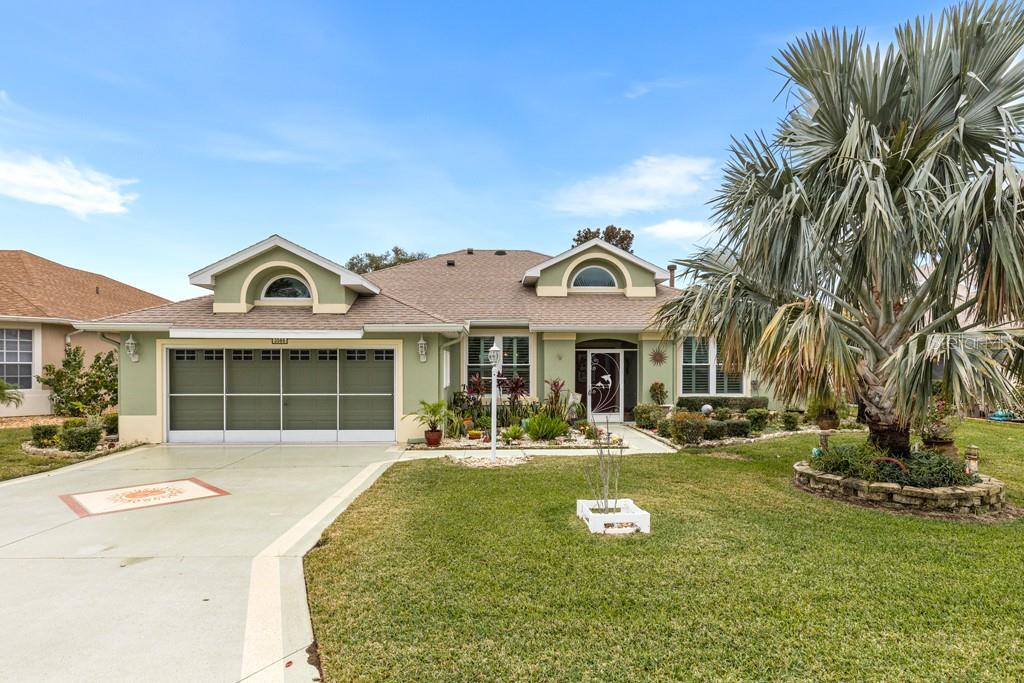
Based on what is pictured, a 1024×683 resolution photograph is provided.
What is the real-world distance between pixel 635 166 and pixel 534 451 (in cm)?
1417

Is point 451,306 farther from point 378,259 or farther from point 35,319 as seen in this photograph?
point 378,259

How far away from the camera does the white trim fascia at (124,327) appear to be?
11.2 metres

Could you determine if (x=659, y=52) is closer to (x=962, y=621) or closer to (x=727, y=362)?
(x=727, y=362)

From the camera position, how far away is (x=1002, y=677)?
302cm

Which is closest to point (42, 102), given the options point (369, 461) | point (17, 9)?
point (17, 9)

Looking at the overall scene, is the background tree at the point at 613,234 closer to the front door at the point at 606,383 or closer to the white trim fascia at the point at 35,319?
the front door at the point at 606,383

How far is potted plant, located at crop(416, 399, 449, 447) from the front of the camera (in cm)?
1130

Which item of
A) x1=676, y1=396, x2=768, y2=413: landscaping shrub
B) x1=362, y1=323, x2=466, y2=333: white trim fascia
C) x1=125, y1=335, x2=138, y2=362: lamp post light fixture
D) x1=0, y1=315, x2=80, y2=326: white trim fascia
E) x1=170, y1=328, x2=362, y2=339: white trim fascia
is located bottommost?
x1=676, y1=396, x2=768, y2=413: landscaping shrub

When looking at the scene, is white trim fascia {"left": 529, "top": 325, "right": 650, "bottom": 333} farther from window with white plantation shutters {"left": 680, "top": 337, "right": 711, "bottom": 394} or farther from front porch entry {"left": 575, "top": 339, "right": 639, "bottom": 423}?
window with white plantation shutters {"left": 680, "top": 337, "right": 711, "bottom": 394}

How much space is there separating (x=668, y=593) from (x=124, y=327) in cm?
1294

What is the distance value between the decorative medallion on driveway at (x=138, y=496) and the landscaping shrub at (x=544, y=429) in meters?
6.54

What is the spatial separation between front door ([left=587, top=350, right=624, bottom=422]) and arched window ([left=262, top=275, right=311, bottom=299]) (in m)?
8.56

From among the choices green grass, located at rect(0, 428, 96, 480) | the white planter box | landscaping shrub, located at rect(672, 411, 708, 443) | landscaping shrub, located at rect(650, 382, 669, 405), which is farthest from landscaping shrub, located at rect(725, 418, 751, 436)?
green grass, located at rect(0, 428, 96, 480)

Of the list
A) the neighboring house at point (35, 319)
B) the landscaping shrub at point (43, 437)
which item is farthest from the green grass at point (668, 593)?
the neighboring house at point (35, 319)
